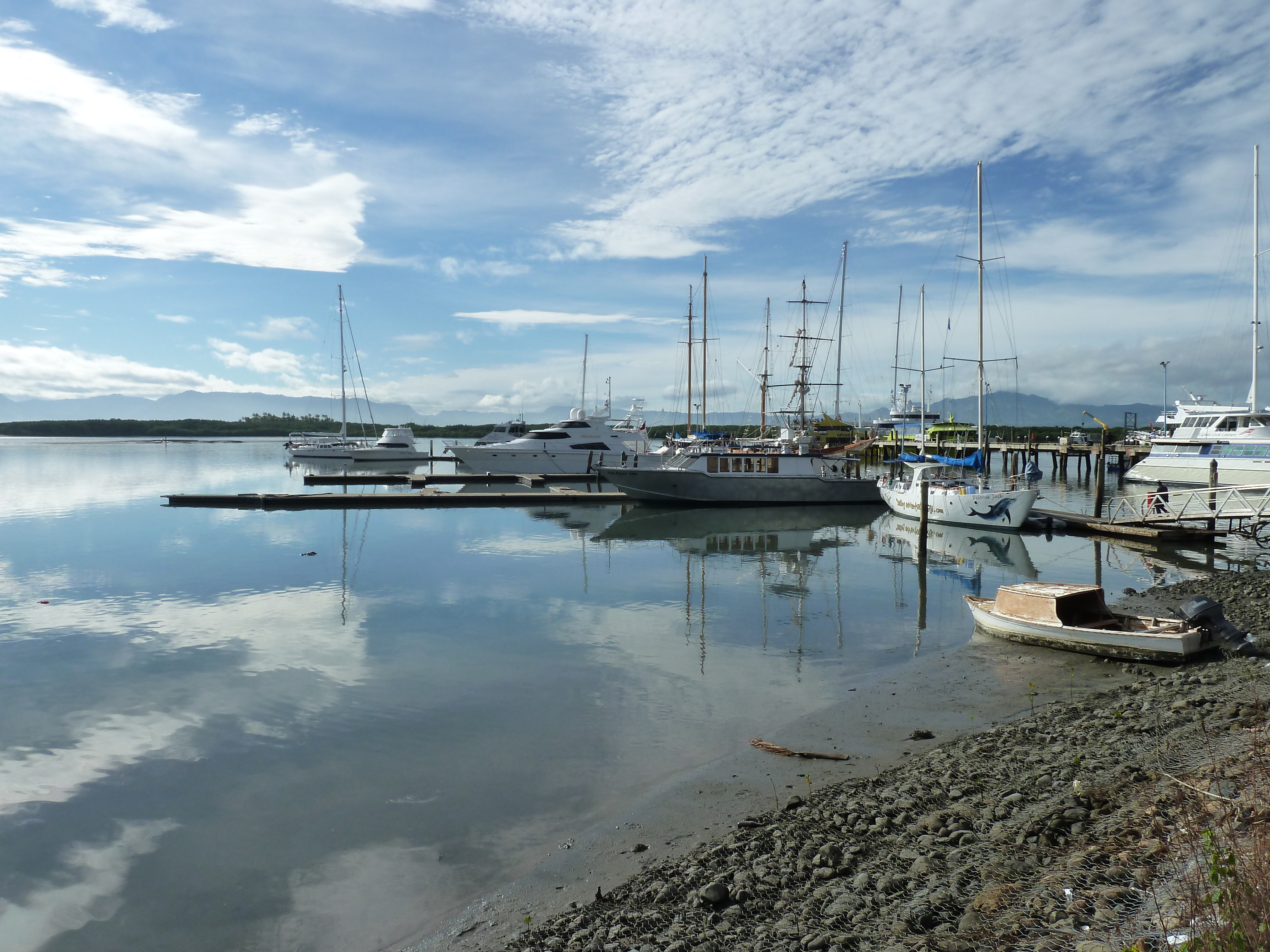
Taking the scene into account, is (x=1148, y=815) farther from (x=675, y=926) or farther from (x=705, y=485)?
(x=705, y=485)

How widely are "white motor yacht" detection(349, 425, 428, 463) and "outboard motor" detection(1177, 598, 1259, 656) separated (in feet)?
190

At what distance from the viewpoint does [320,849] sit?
648cm

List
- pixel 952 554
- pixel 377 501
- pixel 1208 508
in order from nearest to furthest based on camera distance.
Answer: pixel 1208 508 → pixel 952 554 → pixel 377 501

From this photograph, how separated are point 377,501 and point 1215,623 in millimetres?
29991

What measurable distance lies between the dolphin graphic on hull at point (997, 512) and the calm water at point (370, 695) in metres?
1.89

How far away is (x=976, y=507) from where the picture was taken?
27.0 m

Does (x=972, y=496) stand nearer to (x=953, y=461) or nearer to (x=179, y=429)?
(x=953, y=461)

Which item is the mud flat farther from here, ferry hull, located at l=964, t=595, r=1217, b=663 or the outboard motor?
the outboard motor

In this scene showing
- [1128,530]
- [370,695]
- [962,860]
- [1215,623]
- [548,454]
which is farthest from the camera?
[548,454]

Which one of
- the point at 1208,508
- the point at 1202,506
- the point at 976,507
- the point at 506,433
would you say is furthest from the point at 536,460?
the point at 1208,508

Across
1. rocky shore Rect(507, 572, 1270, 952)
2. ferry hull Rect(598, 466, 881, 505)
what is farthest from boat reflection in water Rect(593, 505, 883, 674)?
rocky shore Rect(507, 572, 1270, 952)

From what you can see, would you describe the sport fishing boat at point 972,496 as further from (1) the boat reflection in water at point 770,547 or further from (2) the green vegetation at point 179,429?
(2) the green vegetation at point 179,429

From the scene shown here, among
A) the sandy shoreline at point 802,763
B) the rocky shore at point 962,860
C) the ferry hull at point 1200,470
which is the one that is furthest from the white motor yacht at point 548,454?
the rocky shore at point 962,860

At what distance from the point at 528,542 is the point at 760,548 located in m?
7.46
